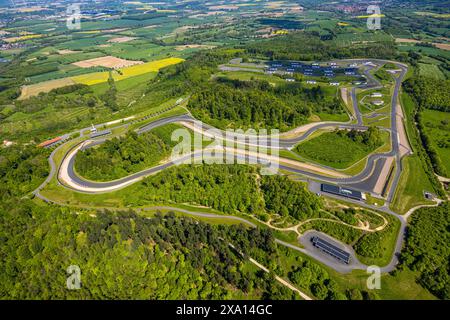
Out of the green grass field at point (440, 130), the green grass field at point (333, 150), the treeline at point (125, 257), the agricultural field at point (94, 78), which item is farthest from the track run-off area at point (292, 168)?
the agricultural field at point (94, 78)

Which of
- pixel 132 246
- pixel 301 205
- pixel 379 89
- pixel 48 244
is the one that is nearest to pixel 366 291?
pixel 301 205

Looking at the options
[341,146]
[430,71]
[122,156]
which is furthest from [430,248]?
[430,71]

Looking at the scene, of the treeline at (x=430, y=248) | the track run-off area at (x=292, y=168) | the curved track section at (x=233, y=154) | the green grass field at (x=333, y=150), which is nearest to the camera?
the treeline at (x=430, y=248)

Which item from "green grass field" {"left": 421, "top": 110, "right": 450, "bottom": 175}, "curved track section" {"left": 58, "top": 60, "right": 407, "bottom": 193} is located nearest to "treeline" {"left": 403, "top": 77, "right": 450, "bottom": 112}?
"green grass field" {"left": 421, "top": 110, "right": 450, "bottom": 175}

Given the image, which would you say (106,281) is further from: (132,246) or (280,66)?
(280,66)

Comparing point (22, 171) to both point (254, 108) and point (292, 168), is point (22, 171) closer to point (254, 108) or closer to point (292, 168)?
point (292, 168)

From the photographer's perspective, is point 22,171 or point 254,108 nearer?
point 22,171

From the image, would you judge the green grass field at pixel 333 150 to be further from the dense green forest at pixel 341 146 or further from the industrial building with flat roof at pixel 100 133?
the industrial building with flat roof at pixel 100 133
